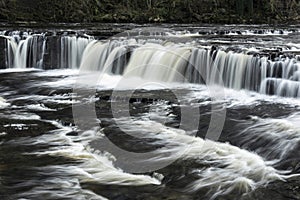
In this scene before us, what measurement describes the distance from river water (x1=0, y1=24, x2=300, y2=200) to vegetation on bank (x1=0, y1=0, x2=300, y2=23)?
360 inches

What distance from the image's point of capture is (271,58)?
45.2 ft

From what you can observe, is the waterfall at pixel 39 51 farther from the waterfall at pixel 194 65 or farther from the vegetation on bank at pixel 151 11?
the vegetation on bank at pixel 151 11

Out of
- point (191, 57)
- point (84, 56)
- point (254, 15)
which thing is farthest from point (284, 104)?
point (254, 15)

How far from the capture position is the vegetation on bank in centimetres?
2855

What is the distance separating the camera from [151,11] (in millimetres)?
30984

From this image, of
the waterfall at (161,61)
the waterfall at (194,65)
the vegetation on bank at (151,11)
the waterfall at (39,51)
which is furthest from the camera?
the vegetation on bank at (151,11)

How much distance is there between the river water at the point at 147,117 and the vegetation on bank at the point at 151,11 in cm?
915

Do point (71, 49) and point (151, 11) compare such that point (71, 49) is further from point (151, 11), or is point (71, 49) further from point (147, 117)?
point (151, 11)

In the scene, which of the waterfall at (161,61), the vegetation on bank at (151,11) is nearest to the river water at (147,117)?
the waterfall at (161,61)

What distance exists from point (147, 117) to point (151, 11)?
21236 mm

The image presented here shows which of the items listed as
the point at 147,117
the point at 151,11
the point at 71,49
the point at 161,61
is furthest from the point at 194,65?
the point at 151,11

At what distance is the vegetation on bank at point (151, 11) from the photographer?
93.7ft

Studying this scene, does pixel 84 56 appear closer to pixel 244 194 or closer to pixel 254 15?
pixel 244 194

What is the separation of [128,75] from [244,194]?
32.9ft
